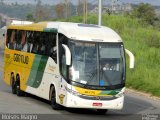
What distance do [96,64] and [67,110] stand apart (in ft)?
6.94

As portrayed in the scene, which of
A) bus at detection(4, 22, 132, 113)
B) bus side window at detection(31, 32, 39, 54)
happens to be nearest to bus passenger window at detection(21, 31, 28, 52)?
bus side window at detection(31, 32, 39, 54)

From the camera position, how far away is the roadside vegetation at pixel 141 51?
100 ft

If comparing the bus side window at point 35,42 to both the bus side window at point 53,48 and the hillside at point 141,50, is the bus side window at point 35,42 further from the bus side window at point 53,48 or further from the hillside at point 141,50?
the hillside at point 141,50

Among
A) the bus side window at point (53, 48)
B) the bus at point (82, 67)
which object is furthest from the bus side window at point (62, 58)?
the bus side window at point (53, 48)

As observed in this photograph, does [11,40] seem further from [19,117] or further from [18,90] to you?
[19,117]

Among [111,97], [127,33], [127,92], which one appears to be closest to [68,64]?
[111,97]

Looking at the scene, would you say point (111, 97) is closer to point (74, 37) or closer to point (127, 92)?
point (74, 37)

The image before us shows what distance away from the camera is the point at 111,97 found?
18.2m

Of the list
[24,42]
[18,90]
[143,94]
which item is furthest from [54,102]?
[143,94]

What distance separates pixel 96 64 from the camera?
60.0 feet

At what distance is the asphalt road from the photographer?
17641 millimetres

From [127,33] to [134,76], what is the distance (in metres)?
24.7

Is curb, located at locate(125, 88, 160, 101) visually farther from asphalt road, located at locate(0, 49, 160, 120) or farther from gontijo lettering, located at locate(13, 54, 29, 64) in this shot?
gontijo lettering, located at locate(13, 54, 29, 64)

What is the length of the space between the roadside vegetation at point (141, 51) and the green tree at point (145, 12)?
12802 mm
